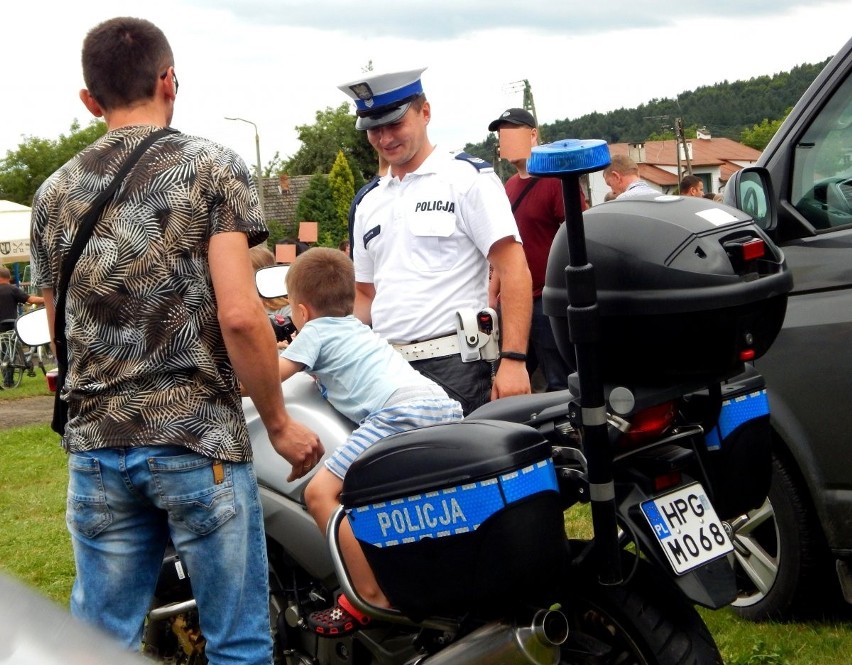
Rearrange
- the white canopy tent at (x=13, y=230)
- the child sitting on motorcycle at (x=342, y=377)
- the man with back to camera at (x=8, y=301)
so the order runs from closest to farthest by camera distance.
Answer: the child sitting on motorcycle at (x=342, y=377) → the man with back to camera at (x=8, y=301) → the white canopy tent at (x=13, y=230)

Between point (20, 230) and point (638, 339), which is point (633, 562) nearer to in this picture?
point (638, 339)

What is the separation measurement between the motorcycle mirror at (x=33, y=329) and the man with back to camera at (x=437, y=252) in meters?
1.22

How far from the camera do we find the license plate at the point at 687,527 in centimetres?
246

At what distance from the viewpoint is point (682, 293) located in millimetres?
2469

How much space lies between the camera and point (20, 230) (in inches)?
933

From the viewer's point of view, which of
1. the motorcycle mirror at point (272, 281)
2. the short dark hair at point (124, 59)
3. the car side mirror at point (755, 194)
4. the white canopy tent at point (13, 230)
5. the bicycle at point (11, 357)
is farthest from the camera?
the white canopy tent at point (13, 230)

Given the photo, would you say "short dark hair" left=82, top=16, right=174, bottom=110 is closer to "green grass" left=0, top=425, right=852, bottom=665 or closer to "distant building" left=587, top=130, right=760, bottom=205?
"green grass" left=0, top=425, right=852, bottom=665

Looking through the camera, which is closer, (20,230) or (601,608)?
(601,608)

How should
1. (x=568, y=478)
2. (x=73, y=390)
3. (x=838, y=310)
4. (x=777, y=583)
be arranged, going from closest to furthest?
(x=568, y=478) → (x=73, y=390) → (x=838, y=310) → (x=777, y=583)

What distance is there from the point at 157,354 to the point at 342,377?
734 millimetres

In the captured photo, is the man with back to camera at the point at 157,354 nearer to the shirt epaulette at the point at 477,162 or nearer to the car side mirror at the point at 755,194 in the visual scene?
the shirt epaulette at the point at 477,162

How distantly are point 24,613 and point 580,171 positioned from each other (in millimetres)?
1514

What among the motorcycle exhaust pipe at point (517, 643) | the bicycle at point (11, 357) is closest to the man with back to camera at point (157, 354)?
the motorcycle exhaust pipe at point (517, 643)

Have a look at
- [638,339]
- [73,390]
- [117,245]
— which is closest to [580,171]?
[638,339]
